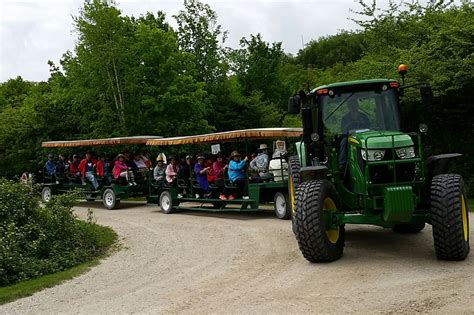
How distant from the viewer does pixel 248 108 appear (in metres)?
40.1

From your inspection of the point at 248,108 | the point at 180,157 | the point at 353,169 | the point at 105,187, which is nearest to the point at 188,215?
the point at 180,157

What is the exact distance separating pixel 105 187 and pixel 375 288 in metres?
15.5

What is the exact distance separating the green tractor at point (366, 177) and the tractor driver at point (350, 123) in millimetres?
16

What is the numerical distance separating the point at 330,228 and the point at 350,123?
6.18 feet

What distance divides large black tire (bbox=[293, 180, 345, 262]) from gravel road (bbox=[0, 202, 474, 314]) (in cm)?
21

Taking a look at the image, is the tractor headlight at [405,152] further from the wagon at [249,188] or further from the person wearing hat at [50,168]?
the person wearing hat at [50,168]

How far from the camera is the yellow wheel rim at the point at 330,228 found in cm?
889

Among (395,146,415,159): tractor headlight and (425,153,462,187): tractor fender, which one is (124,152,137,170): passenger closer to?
(425,153,462,187): tractor fender

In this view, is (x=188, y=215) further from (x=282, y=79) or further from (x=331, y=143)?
(x=282, y=79)

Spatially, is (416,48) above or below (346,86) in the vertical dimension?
above

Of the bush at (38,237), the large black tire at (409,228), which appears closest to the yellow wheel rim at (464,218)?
the large black tire at (409,228)

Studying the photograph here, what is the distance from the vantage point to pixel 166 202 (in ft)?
61.4

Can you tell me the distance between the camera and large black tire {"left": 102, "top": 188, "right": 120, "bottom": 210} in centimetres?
2075

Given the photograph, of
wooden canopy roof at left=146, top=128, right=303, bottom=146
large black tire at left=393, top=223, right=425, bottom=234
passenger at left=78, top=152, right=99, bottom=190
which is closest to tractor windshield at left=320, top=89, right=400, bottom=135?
large black tire at left=393, top=223, right=425, bottom=234
